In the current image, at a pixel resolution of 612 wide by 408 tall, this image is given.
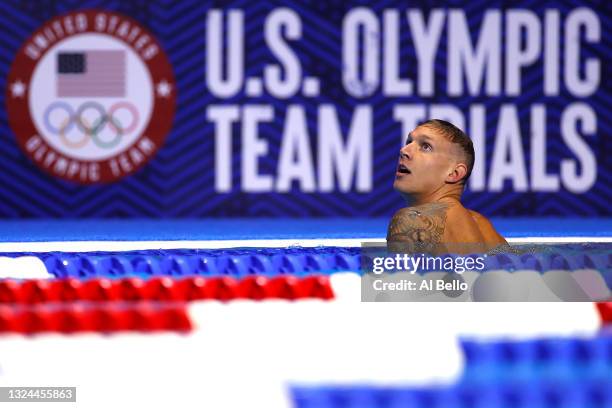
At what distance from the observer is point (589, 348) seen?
8.88ft

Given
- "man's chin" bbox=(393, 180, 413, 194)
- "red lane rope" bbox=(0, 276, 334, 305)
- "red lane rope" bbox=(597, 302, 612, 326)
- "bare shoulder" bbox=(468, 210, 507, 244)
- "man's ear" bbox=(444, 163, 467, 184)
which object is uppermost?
"man's ear" bbox=(444, 163, 467, 184)

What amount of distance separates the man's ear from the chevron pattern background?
447cm

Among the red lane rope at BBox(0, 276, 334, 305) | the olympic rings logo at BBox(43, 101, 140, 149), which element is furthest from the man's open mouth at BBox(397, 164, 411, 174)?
the olympic rings logo at BBox(43, 101, 140, 149)

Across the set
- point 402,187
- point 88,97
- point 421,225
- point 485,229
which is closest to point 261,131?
point 88,97

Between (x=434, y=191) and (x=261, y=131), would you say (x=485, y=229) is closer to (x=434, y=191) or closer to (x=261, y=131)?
(x=434, y=191)

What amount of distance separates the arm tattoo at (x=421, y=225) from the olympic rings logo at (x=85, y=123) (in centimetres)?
481

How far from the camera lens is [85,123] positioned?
8133mm

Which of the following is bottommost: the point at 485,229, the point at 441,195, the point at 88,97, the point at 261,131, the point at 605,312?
the point at 605,312

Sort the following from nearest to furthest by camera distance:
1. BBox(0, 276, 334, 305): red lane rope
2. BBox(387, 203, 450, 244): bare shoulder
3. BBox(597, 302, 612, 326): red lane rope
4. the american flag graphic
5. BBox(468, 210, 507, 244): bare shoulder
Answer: BBox(597, 302, 612, 326): red lane rope, BBox(387, 203, 450, 244): bare shoulder, BBox(0, 276, 334, 305): red lane rope, BBox(468, 210, 507, 244): bare shoulder, the american flag graphic

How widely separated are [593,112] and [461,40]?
119 centimetres

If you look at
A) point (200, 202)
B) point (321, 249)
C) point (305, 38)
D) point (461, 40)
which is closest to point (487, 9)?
point (461, 40)

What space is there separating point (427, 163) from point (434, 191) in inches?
4.3

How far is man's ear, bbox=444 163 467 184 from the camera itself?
3.75m

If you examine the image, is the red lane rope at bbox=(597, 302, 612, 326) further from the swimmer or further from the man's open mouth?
the man's open mouth
